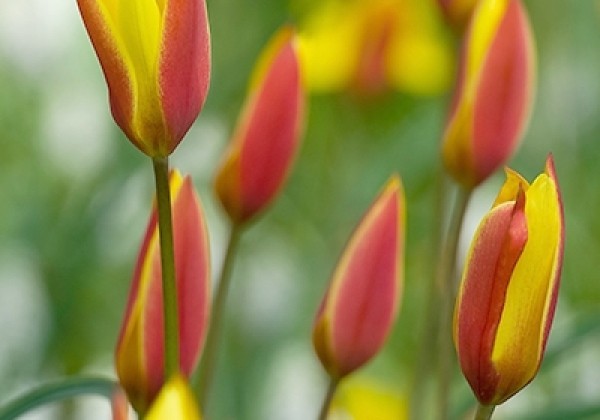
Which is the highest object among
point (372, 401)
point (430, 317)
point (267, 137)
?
point (267, 137)

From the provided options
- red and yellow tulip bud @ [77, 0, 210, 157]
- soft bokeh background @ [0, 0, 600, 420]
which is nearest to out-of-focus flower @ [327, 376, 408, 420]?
soft bokeh background @ [0, 0, 600, 420]

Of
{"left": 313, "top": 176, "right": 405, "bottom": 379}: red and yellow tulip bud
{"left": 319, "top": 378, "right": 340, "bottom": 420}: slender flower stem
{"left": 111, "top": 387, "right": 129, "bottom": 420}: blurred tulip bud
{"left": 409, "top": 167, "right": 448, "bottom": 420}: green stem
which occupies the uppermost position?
{"left": 111, "top": 387, "right": 129, "bottom": 420}: blurred tulip bud

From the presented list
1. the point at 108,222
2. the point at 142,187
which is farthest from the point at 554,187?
the point at 142,187

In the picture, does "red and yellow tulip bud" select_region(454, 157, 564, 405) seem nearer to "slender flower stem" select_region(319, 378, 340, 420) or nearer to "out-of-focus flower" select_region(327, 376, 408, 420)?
"slender flower stem" select_region(319, 378, 340, 420)

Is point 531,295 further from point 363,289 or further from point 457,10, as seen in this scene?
point 457,10

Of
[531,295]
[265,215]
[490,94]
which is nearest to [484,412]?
[531,295]

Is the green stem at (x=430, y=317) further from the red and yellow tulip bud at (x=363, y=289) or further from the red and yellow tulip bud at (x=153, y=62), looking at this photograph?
the red and yellow tulip bud at (x=153, y=62)

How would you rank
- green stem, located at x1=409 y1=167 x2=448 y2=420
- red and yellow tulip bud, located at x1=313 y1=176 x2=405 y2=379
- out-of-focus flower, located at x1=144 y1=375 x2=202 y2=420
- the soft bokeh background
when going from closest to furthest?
out-of-focus flower, located at x1=144 y1=375 x2=202 y2=420
red and yellow tulip bud, located at x1=313 y1=176 x2=405 y2=379
green stem, located at x1=409 y1=167 x2=448 y2=420
the soft bokeh background
